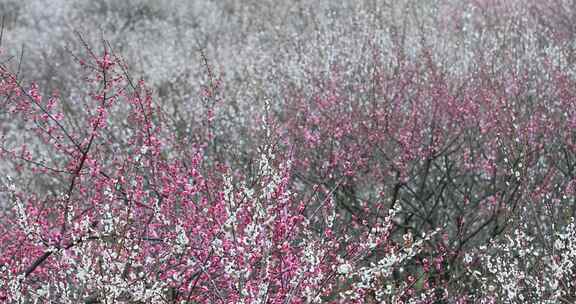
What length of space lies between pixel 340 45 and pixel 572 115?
17.8ft

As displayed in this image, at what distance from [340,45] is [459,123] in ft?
15.1

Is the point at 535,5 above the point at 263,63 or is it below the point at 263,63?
above

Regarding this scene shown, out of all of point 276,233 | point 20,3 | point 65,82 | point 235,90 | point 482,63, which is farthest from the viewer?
point 20,3

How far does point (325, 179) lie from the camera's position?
8.82 metres

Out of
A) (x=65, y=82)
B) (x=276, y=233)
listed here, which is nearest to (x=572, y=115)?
(x=276, y=233)

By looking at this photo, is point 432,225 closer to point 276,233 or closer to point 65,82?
point 276,233

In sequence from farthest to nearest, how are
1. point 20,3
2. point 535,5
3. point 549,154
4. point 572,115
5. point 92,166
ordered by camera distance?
point 20,3 → point 535,5 → point 572,115 → point 549,154 → point 92,166

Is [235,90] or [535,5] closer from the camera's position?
[235,90]

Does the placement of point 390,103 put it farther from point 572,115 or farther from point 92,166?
point 92,166

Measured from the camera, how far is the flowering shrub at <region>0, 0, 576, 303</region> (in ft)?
15.4

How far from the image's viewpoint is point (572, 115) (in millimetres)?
10031

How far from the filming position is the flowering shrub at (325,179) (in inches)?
184

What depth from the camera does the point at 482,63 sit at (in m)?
11.5

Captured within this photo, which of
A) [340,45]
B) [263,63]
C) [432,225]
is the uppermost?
[263,63]
